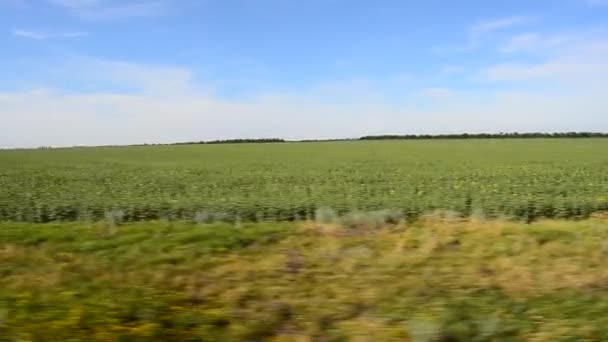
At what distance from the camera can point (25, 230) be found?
9.75 meters

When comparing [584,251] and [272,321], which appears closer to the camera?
[272,321]

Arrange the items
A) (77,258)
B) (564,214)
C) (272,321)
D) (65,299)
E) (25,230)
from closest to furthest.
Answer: (272,321)
(65,299)
(77,258)
(25,230)
(564,214)

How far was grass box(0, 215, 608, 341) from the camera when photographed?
208 inches

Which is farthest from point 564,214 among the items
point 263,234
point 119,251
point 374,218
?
point 119,251

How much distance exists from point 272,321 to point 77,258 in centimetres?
342

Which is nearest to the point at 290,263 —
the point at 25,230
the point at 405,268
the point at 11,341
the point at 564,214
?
the point at 405,268

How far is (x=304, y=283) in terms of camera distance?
6648mm

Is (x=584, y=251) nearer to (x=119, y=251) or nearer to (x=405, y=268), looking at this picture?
(x=405, y=268)

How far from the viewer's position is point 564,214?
16391 mm

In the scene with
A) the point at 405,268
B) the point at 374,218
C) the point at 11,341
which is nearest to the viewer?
the point at 11,341

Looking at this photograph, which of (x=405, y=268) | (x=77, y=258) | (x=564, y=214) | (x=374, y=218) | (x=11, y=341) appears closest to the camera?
(x=11, y=341)

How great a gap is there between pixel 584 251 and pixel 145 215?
11704 mm

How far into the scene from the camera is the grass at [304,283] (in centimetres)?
528

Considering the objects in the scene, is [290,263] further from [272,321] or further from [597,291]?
[597,291]
